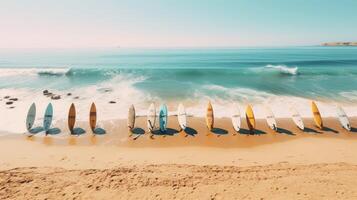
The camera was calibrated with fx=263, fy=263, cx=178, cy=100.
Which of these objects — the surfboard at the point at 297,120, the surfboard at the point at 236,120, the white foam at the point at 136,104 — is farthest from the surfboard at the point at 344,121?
the surfboard at the point at 236,120

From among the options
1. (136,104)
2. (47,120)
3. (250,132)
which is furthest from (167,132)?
(136,104)

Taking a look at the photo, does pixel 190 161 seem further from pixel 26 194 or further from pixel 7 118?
pixel 7 118

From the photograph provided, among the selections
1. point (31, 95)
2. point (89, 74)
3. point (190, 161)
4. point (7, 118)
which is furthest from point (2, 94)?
point (190, 161)

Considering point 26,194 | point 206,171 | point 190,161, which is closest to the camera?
point 26,194

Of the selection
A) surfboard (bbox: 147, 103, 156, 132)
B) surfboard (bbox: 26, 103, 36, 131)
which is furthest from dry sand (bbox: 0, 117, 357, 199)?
surfboard (bbox: 26, 103, 36, 131)

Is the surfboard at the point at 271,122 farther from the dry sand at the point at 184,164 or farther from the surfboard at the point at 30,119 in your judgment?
the surfboard at the point at 30,119

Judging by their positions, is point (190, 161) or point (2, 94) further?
point (2, 94)

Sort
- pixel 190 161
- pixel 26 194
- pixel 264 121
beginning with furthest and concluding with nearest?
pixel 264 121 → pixel 190 161 → pixel 26 194

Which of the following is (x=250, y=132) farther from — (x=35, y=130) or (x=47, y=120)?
(x=35, y=130)
